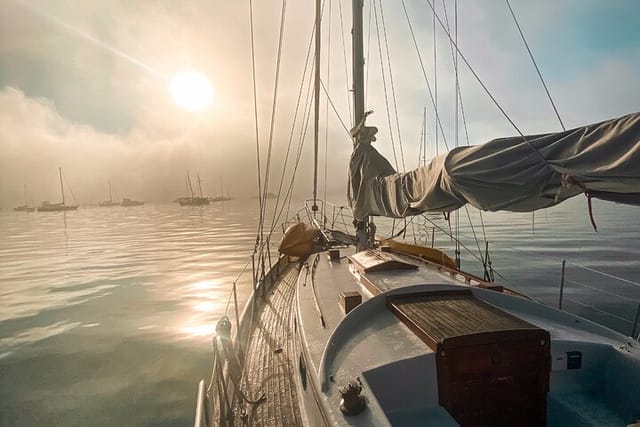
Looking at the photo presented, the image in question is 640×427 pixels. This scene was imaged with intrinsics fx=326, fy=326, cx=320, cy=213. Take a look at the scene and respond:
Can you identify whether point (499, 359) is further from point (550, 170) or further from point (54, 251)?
point (54, 251)

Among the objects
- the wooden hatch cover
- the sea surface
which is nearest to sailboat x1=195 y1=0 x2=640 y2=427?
the wooden hatch cover

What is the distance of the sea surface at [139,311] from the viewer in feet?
25.7

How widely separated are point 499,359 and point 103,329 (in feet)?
43.9

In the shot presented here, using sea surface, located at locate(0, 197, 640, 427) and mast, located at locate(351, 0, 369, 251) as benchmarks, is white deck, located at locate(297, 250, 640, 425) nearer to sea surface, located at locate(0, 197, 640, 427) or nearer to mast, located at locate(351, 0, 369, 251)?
sea surface, located at locate(0, 197, 640, 427)

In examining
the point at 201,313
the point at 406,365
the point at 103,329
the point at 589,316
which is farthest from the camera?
the point at 201,313

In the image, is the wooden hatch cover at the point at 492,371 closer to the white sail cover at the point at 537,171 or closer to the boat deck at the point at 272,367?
the white sail cover at the point at 537,171

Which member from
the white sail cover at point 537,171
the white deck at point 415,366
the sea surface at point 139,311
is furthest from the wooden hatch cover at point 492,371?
the sea surface at point 139,311

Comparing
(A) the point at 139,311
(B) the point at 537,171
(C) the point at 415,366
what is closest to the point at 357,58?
(B) the point at 537,171

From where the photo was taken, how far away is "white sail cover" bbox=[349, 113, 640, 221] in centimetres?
276

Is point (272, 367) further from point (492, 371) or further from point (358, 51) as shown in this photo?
point (358, 51)

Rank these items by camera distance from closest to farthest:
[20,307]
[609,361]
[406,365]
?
[406,365] < [609,361] < [20,307]

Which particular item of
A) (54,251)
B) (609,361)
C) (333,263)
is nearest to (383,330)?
(609,361)

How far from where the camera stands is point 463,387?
11.0 feet

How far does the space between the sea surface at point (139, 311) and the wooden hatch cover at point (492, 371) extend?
190cm
